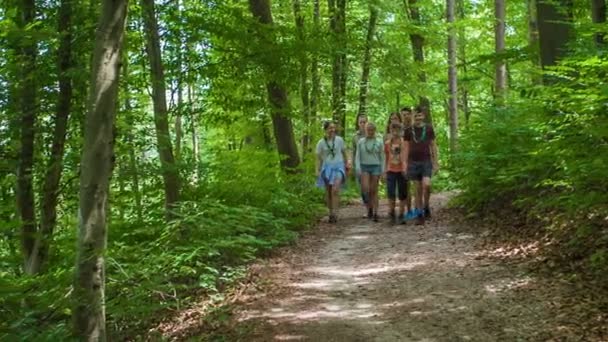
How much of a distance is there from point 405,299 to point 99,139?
3595mm

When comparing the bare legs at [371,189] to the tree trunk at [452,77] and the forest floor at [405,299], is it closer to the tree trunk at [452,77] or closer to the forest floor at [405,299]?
the forest floor at [405,299]

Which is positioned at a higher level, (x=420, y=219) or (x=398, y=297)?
(x=420, y=219)

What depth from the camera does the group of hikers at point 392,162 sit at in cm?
1067

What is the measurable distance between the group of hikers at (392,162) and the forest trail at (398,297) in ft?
5.38

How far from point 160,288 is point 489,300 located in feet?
12.2

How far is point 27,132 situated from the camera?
835cm

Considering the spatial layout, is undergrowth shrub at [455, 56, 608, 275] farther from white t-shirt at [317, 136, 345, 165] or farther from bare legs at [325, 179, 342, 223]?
bare legs at [325, 179, 342, 223]

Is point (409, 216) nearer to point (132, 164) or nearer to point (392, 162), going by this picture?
point (392, 162)

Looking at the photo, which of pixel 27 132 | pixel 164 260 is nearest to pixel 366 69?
pixel 27 132

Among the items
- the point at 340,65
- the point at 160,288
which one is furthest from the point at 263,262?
the point at 340,65

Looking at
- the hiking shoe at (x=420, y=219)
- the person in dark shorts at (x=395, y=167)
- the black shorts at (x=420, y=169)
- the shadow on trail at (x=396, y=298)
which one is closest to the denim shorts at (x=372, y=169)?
the person in dark shorts at (x=395, y=167)

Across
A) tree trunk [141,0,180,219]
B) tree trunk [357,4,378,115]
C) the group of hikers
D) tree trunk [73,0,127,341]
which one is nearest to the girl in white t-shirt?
the group of hikers

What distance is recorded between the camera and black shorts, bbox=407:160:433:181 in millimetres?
10641

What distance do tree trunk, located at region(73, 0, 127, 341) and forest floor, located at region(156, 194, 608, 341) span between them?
5.19 feet
